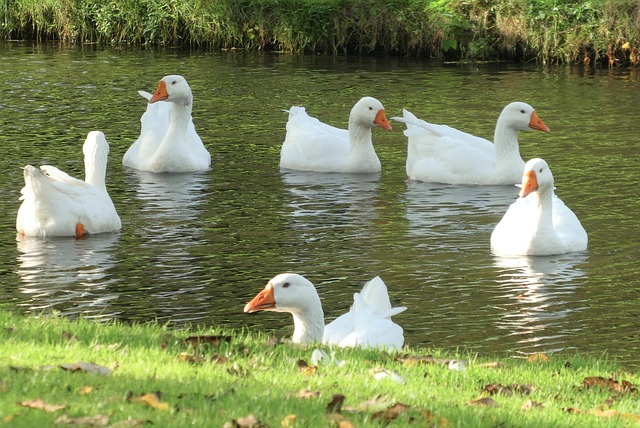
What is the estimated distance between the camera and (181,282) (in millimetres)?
11945

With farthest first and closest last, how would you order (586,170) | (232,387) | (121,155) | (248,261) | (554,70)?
(554,70) < (121,155) < (586,170) < (248,261) < (232,387)

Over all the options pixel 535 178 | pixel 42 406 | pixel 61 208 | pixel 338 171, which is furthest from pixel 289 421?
pixel 338 171

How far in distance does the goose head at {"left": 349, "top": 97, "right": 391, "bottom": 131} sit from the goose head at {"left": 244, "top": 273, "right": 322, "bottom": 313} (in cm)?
965

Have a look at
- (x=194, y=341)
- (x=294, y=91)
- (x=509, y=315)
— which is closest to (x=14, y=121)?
(x=294, y=91)

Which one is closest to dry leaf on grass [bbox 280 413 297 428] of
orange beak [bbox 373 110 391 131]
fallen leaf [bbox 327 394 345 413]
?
fallen leaf [bbox 327 394 345 413]

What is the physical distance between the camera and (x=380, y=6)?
30.7 m

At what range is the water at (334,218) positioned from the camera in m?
11.0

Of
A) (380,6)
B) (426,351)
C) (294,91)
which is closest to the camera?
(426,351)

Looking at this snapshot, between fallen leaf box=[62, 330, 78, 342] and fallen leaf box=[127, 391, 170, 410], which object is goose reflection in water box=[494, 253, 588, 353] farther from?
fallen leaf box=[127, 391, 170, 410]

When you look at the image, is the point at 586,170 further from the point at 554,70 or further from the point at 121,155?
the point at 554,70

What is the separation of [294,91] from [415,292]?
13.8m

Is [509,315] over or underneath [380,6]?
underneath

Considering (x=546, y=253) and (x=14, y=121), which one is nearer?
(x=546, y=253)

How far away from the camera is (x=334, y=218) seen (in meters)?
15.0
